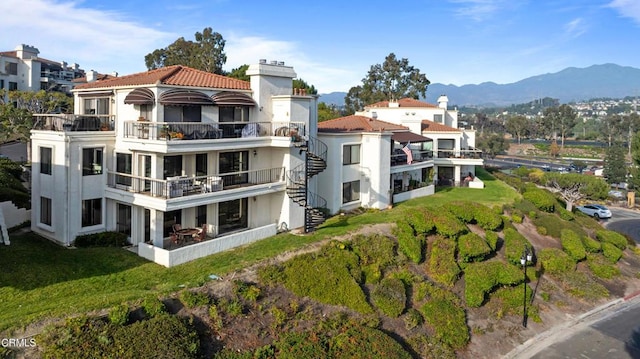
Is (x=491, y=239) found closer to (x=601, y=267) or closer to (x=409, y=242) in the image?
(x=409, y=242)

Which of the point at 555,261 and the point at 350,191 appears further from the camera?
the point at 350,191

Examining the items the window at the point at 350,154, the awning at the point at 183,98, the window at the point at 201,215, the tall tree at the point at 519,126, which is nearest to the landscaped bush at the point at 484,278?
the window at the point at 350,154

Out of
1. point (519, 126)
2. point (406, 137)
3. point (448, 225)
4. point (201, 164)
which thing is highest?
point (519, 126)

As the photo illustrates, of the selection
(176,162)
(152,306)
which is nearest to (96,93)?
(176,162)

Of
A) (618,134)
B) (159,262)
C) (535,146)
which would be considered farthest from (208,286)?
(618,134)

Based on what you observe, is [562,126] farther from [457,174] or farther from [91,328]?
[91,328]

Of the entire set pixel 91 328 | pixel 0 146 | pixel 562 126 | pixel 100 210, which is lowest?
pixel 91 328
